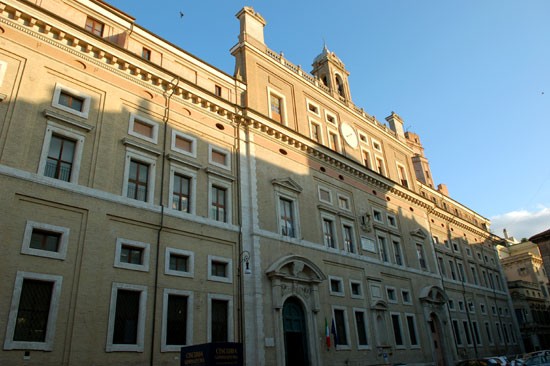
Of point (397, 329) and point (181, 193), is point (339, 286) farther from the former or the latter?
point (181, 193)

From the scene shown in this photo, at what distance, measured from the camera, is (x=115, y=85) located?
733 inches

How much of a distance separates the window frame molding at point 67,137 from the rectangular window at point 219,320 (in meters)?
7.48

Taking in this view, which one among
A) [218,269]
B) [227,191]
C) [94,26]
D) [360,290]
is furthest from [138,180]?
[360,290]

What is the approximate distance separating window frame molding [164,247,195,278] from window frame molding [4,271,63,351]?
13.2ft

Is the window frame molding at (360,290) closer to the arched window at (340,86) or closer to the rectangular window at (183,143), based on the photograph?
the rectangular window at (183,143)

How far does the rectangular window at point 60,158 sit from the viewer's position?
1567 centimetres

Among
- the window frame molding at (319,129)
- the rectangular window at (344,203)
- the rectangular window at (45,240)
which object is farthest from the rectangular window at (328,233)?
the rectangular window at (45,240)

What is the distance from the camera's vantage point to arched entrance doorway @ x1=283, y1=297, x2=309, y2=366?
20.9 meters

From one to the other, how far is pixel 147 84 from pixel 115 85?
158cm

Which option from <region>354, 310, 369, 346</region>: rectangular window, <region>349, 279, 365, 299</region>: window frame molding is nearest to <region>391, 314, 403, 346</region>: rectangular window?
<region>354, 310, 369, 346</region>: rectangular window

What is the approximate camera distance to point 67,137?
16.4m

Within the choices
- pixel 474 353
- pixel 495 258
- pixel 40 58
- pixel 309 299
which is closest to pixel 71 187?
pixel 40 58

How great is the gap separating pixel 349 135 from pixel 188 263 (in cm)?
1817

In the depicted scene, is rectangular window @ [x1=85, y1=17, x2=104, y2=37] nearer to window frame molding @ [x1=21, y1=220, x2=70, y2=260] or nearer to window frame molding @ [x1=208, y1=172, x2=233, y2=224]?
window frame molding @ [x1=208, y1=172, x2=233, y2=224]
